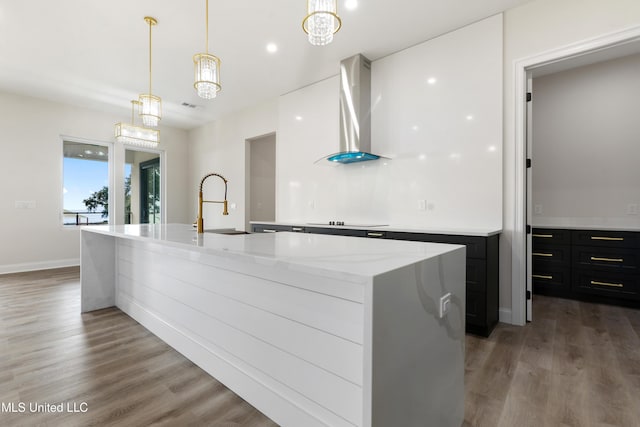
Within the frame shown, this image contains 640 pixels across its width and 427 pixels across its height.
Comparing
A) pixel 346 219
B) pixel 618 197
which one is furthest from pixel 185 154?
pixel 618 197

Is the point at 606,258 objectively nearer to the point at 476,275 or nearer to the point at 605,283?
the point at 605,283

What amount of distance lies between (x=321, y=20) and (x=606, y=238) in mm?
3584

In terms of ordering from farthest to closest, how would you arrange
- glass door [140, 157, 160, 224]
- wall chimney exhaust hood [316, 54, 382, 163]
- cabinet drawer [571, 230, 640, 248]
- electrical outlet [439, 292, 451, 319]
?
glass door [140, 157, 160, 224], wall chimney exhaust hood [316, 54, 382, 163], cabinet drawer [571, 230, 640, 248], electrical outlet [439, 292, 451, 319]

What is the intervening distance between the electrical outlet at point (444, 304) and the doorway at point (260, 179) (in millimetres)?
4767

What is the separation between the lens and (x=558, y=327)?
2.64 m

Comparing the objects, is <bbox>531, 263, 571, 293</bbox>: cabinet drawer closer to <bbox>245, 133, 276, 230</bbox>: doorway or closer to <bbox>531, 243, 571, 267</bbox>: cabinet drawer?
<bbox>531, 243, 571, 267</bbox>: cabinet drawer

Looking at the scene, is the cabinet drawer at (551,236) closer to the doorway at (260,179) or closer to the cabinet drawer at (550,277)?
the cabinet drawer at (550,277)

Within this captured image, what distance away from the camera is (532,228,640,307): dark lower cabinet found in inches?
123

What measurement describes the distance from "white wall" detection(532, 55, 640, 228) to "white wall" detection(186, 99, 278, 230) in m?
3.86

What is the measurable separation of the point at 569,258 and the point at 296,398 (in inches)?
141

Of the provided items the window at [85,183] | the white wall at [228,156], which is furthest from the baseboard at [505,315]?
the window at [85,183]

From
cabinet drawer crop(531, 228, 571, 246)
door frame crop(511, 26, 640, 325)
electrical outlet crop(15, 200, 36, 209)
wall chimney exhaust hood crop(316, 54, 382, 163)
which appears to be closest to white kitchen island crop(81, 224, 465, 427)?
door frame crop(511, 26, 640, 325)

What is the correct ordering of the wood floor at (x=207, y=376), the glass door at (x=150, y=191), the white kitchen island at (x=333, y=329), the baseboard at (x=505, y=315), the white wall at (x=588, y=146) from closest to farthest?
the white kitchen island at (x=333, y=329), the wood floor at (x=207, y=376), the baseboard at (x=505, y=315), the white wall at (x=588, y=146), the glass door at (x=150, y=191)

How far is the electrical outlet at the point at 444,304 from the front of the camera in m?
1.20
